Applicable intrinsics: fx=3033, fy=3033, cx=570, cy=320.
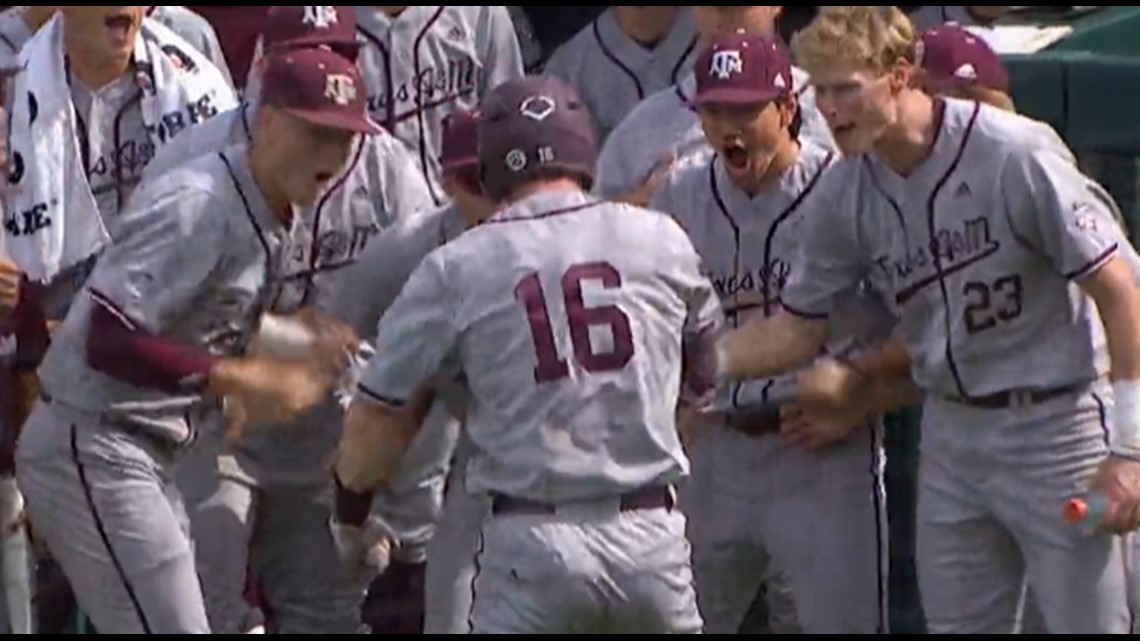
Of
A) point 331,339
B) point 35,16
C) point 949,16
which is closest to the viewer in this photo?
point 331,339

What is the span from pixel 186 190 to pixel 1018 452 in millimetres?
1690

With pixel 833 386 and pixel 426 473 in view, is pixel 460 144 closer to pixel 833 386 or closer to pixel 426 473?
pixel 426 473

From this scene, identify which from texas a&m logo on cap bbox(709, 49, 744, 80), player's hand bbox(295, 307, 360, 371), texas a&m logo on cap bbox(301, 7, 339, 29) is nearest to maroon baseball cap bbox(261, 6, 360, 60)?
texas a&m logo on cap bbox(301, 7, 339, 29)

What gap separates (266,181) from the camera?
5949 mm

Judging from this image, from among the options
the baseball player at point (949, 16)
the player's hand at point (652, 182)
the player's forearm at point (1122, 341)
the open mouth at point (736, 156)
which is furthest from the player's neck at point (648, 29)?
the player's forearm at point (1122, 341)

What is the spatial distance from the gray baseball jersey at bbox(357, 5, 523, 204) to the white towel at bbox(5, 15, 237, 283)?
51 centimetres

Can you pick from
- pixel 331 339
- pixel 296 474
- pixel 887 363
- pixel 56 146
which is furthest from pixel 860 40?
pixel 56 146

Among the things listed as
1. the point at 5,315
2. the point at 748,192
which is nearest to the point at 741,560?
the point at 748,192

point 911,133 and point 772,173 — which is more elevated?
point 911,133

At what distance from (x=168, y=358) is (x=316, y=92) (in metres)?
0.58

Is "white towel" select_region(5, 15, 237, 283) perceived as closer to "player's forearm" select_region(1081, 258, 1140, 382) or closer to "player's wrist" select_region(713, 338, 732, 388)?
"player's wrist" select_region(713, 338, 732, 388)

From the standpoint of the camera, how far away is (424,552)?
6.87 metres

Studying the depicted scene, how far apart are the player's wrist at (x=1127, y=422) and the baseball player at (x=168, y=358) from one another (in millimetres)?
1531

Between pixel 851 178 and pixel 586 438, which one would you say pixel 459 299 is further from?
pixel 851 178
